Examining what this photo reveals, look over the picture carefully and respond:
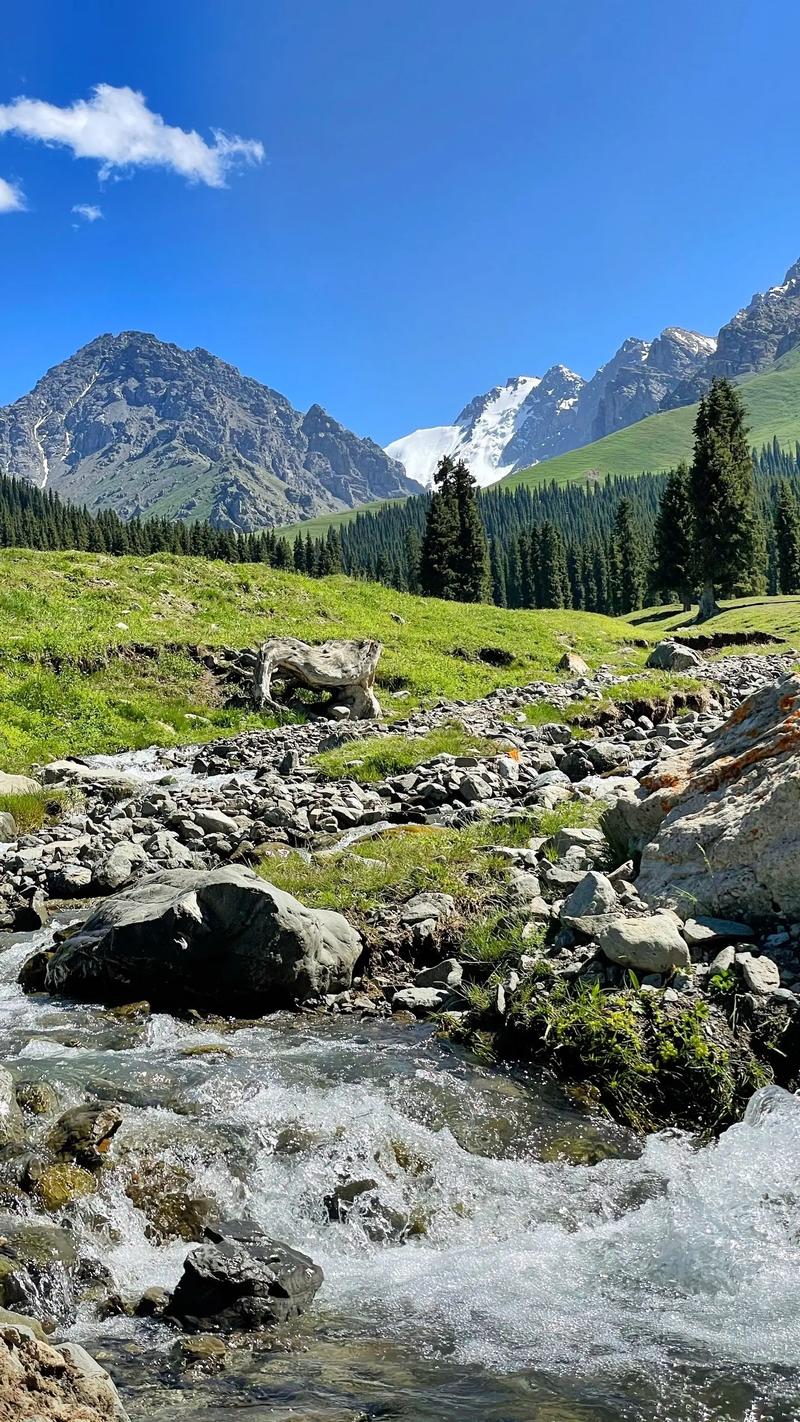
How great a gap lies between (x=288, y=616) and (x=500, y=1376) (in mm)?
31962

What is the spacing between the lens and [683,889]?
848cm

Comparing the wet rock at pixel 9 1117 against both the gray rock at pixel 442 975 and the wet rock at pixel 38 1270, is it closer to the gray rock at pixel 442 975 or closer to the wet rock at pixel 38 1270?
the wet rock at pixel 38 1270

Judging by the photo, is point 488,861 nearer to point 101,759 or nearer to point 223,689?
point 101,759

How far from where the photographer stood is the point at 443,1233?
5430 mm

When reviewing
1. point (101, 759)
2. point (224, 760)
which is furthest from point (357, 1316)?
point (101, 759)

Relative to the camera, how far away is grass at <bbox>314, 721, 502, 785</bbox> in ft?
59.2

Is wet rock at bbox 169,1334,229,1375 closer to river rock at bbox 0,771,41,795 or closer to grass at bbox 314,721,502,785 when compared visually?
grass at bbox 314,721,502,785

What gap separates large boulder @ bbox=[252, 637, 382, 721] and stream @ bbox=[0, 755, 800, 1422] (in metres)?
18.9

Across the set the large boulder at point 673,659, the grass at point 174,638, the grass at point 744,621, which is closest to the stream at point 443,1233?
the grass at point 174,638

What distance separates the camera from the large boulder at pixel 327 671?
2641 cm

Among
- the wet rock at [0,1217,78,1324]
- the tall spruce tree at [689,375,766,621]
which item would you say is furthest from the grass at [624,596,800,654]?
the wet rock at [0,1217,78,1324]

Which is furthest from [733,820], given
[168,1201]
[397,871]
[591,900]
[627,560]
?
[627,560]

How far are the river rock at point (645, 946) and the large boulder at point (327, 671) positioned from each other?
1892 centimetres

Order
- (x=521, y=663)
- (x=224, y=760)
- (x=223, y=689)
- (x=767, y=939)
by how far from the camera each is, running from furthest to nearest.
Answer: (x=521, y=663), (x=223, y=689), (x=224, y=760), (x=767, y=939)
